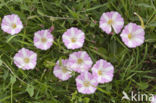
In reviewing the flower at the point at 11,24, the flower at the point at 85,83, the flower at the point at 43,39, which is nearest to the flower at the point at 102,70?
the flower at the point at 85,83

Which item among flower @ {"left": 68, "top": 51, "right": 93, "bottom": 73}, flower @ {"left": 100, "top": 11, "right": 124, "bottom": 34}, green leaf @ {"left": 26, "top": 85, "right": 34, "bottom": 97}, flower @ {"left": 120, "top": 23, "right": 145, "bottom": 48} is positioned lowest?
green leaf @ {"left": 26, "top": 85, "right": 34, "bottom": 97}

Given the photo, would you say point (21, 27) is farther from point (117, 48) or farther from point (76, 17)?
point (117, 48)

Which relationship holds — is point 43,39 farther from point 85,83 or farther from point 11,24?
point 85,83

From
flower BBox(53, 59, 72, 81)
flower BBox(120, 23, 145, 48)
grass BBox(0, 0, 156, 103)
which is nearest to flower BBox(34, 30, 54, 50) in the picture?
grass BBox(0, 0, 156, 103)

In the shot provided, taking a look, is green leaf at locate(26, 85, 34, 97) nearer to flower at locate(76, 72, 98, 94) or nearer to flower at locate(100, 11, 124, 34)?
flower at locate(76, 72, 98, 94)

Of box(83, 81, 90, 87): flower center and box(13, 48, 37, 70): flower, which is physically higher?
box(13, 48, 37, 70): flower

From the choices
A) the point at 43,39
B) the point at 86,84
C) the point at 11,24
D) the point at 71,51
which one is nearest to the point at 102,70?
the point at 86,84

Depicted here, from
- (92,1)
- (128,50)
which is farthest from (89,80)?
(92,1)
